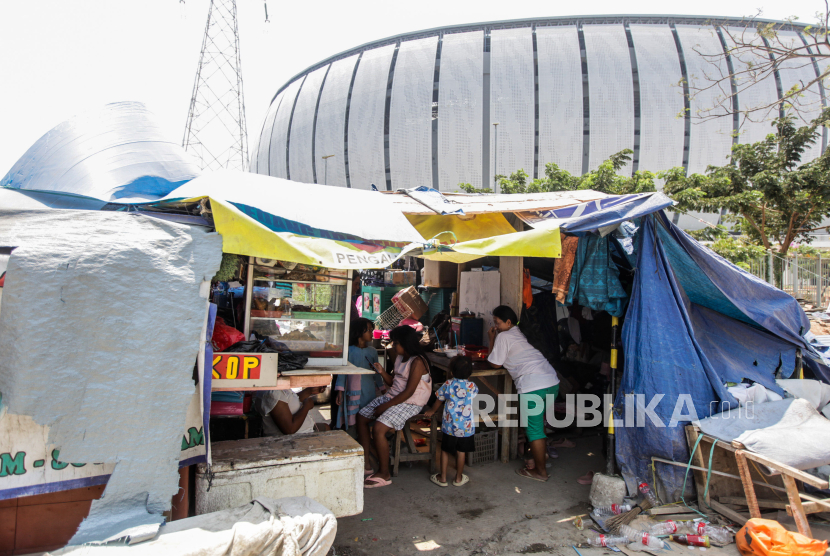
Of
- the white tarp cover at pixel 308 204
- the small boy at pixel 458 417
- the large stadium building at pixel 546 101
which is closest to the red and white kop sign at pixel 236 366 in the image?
the white tarp cover at pixel 308 204

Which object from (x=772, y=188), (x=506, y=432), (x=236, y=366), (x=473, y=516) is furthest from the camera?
(x=772, y=188)

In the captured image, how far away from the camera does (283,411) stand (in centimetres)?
409

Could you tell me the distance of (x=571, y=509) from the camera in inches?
172

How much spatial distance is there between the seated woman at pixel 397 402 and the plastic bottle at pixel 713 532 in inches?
98.0

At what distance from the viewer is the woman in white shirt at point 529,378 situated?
4996 mm

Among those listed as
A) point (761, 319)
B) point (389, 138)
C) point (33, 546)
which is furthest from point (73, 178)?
point (389, 138)

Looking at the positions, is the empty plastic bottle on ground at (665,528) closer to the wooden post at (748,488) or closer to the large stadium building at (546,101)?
the wooden post at (748,488)

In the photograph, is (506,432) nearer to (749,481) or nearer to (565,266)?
(565,266)

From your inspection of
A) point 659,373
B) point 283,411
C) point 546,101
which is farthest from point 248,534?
point 546,101

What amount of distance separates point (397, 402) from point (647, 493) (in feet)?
7.71

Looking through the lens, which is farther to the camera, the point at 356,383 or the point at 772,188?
the point at 772,188

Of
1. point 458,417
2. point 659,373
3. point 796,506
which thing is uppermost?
point 659,373

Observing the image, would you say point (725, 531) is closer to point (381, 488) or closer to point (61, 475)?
point (381, 488)

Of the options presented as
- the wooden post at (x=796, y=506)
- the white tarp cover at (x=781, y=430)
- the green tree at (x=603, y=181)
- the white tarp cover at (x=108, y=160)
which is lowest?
the wooden post at (x=796, y=506)
